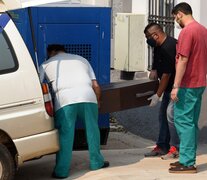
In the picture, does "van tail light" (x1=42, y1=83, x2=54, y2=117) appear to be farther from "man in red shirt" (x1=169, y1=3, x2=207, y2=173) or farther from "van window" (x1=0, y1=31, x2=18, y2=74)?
"man in red shirt" (x1=169, y1=3, x2=207, y2=173)

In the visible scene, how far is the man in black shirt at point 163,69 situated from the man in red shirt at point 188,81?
590mm

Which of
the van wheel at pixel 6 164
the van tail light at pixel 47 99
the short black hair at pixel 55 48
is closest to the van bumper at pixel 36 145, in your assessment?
the van wheel at pixel 6 164

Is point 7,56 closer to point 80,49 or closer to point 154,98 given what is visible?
point 80,49

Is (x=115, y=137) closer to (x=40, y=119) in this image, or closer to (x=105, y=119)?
(x=105, y=119)

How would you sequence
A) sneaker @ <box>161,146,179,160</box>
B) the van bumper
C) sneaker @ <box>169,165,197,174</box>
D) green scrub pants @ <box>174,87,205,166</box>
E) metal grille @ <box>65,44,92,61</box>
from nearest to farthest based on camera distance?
the van bumper < green scrub pants @ <box>174,87,205,166</box> < sneaker @ <box>169,165,197,174</box> < sneaker @ <box>161,146,179,160</box> < metal grille @ <box>65,44,92,61</box>

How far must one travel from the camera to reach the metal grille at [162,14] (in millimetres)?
12344

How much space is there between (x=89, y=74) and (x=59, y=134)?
759mm

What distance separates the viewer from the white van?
6.62m

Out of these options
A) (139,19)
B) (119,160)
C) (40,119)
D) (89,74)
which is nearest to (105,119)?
(119,160)

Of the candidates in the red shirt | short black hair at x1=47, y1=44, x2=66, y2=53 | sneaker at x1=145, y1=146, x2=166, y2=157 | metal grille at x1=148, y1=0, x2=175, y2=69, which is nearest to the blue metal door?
short black hair at x1=47, y1=44, x2=66, y2=53

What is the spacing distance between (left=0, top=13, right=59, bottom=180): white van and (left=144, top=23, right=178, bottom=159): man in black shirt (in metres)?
1.61

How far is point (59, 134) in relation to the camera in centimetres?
719

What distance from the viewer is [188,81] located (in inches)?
280

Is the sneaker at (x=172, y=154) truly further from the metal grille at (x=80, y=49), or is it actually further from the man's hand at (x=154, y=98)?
the metal grille at (x=80, y=49)
